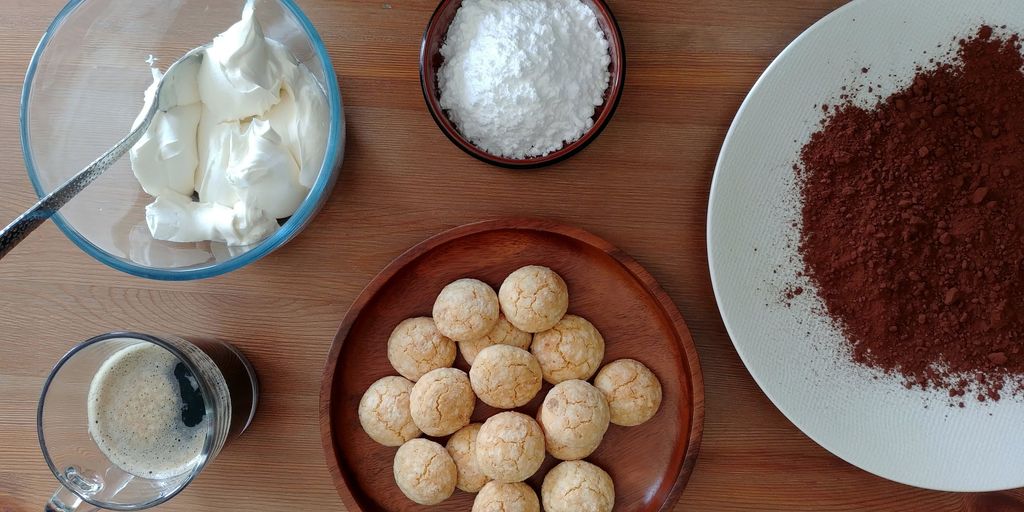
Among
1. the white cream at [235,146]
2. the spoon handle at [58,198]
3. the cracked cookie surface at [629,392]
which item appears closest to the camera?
the spoon handle at [58,198]

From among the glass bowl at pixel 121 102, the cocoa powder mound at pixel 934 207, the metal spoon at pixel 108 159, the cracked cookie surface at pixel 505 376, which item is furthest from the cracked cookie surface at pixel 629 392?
the metal spoon at pixel 108 159

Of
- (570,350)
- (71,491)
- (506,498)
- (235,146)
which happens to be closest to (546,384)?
(570,350)

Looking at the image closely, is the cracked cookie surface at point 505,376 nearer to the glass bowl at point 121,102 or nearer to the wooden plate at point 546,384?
the wooden plate at point 546,384

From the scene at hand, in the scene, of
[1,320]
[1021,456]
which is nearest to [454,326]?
[1,320]

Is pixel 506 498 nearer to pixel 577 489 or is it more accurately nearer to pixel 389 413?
pixel 577 489

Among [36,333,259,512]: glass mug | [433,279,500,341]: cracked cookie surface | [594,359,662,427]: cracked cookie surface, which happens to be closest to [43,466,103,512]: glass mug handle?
[36,333,259,512]: glass mug

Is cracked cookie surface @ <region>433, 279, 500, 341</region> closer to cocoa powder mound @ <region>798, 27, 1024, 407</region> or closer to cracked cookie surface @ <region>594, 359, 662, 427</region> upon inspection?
cracked cookie surface @ <region>594, 359, 662, 427</region>

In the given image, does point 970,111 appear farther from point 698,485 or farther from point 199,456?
point 199,456
